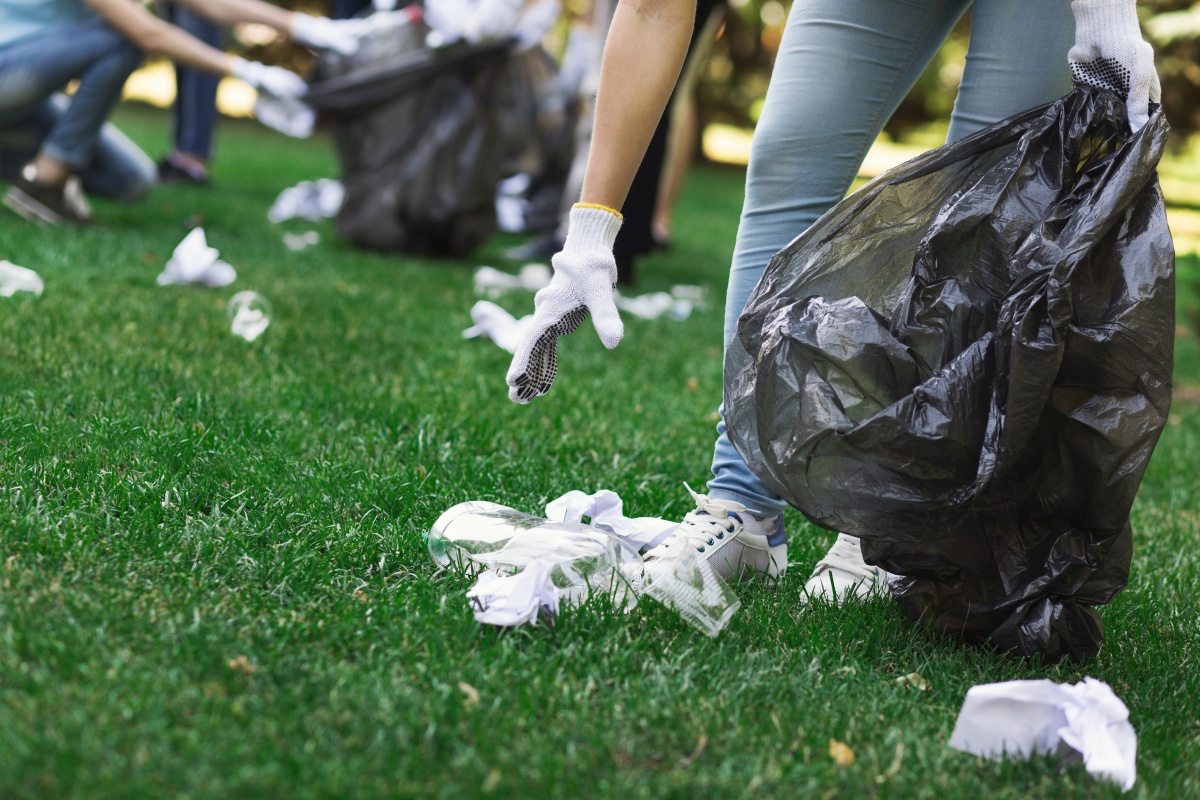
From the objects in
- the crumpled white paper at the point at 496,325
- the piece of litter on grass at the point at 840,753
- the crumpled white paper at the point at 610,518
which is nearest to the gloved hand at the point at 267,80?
the crumpled white paper at the point at 496,325

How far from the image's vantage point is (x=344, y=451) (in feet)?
Result: 7.60

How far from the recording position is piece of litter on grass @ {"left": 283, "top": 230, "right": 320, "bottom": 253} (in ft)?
16.2

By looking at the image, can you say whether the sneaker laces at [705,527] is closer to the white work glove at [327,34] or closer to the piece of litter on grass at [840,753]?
the piece of litter on grass at [840,753]

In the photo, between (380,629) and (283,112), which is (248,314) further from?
(380,629)

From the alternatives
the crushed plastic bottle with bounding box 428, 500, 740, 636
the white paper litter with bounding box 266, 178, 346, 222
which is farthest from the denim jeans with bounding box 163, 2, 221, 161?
the crushed plastic bottle with bounding box 428, 500, 740, 636

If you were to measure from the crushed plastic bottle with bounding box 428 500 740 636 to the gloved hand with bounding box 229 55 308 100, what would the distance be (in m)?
3.32

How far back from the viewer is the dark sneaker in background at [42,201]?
15.0 ft

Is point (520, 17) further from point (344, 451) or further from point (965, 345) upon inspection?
point (965, 345)

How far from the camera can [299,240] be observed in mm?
5148

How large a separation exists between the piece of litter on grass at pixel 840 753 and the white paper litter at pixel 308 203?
5047mm

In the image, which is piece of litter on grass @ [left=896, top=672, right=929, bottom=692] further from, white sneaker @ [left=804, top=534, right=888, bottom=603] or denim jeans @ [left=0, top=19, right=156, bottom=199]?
denim jeans @ [left=0, top=19, right=156, bottom=199]

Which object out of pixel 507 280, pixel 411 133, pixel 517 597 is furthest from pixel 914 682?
pixel 411 133

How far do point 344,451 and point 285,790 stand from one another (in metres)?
1.19

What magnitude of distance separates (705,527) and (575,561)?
25cm
